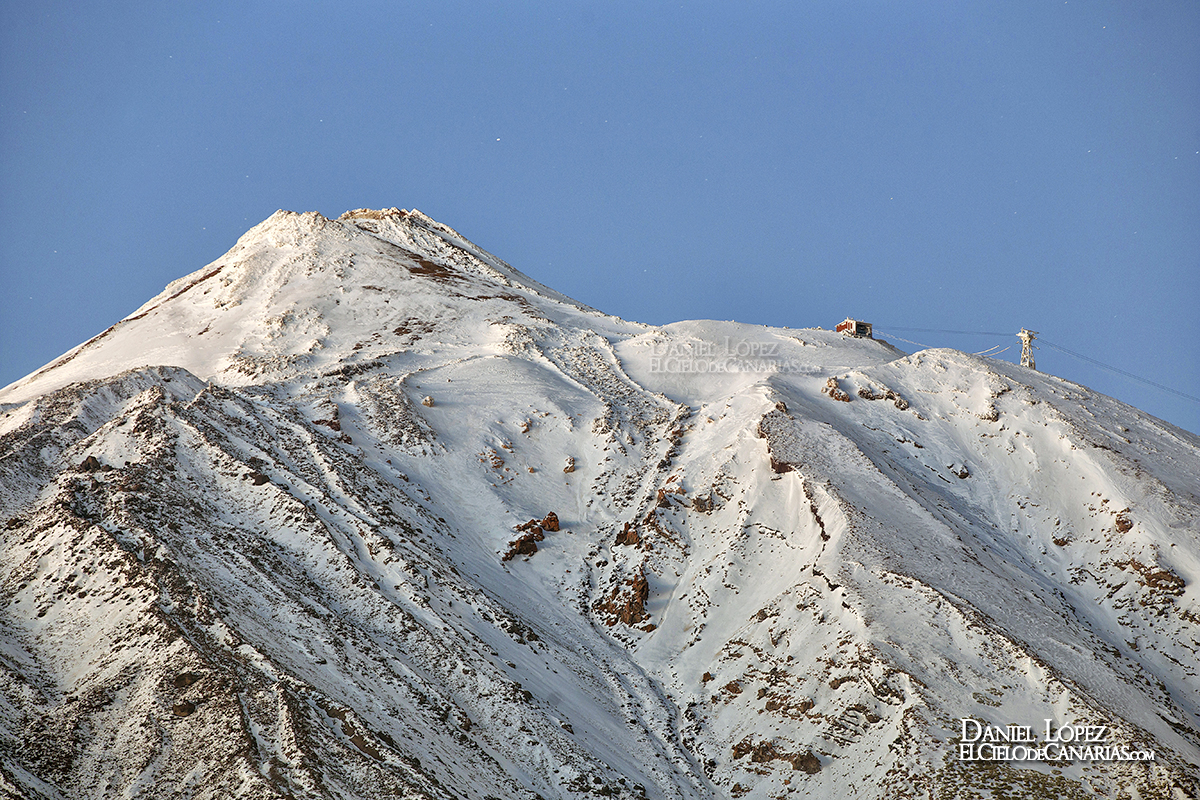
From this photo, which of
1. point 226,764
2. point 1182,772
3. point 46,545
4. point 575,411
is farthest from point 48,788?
point 575,411

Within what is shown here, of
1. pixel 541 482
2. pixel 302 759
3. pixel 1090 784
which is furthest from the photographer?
pixel 541 482

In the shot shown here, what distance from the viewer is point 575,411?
56.1m

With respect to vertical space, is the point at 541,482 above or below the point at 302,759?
above

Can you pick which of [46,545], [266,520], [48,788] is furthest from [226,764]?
[266,520]

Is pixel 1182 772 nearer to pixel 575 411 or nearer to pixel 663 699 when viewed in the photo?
pixel 663 699

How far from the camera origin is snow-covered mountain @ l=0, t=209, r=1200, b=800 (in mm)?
27922

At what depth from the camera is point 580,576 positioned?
43938 mm

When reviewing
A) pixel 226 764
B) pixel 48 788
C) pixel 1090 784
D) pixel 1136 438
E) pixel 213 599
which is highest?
pixel 1136 438

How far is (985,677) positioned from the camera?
33.8 m

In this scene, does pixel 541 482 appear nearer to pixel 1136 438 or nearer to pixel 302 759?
pixel 302 759

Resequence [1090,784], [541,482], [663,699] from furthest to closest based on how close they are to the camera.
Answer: [541,482]
[663,699]
[1090,784]

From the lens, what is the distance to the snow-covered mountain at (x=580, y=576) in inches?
1099

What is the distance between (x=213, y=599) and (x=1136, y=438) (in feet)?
158

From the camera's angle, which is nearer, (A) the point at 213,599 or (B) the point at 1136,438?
(A) the point at 213,599
